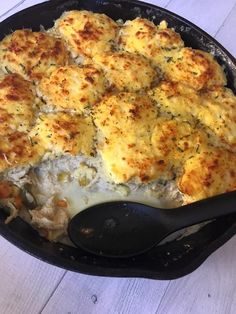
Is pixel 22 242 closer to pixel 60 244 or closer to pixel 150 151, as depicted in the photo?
pixel 60 244

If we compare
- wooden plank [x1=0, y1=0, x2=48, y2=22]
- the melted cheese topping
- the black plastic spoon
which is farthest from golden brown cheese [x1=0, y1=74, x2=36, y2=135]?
wooden plank [x1=0, y1=0, x2=48, y2=22]

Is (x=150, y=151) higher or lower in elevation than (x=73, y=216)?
higher

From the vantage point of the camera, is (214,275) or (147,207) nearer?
(147,207)

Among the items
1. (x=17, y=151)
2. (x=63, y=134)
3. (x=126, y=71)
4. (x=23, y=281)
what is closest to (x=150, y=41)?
(x=126, y=71)

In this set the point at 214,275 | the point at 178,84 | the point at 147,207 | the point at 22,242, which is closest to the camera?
the point at 22,242

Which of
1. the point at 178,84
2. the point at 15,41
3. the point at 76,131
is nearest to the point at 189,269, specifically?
the point at 76,131

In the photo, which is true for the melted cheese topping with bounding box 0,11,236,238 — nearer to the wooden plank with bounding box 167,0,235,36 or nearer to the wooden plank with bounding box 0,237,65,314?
the wooden plank with bounding box 0,237,65,314

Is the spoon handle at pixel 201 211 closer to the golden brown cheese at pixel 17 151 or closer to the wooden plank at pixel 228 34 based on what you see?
the golden brown cheese at pixel 17 151
